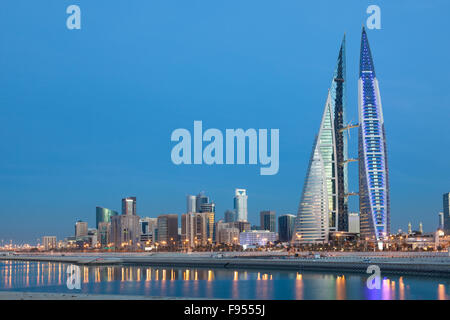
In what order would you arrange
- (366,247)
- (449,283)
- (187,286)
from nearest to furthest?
(449,283)
(187,286)
(366,247)

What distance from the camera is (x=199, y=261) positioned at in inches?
5157

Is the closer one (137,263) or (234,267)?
(234,267)

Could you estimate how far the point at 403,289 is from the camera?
6212cm

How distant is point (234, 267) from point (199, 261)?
48.9 feet

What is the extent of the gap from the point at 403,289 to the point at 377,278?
15.3 metres
